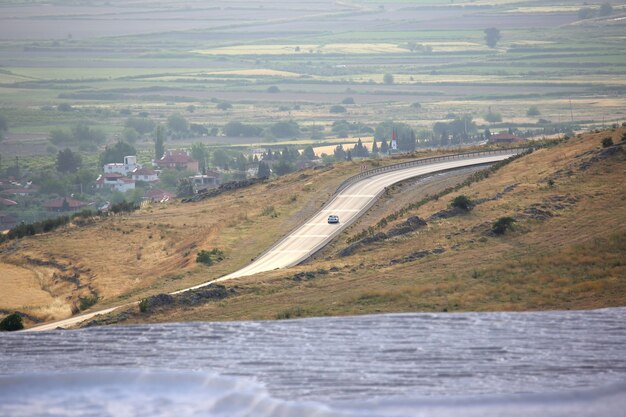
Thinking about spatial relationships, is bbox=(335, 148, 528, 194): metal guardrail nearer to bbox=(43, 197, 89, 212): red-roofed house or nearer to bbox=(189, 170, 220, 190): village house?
bbox=(189, 170, 220, 190): village house

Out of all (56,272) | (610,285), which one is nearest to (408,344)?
(610,285)

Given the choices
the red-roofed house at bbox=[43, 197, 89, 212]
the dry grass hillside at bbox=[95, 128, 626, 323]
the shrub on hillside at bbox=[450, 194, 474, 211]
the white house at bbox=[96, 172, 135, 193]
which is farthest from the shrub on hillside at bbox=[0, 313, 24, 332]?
the white house at bbox=[96, 172, 135, 193]

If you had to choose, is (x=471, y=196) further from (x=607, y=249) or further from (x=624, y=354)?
(x=624, y=354)

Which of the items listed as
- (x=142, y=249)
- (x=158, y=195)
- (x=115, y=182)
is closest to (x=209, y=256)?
(x=142, y=249)

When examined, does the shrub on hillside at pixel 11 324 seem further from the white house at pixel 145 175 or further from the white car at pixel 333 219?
the white house at pixel 145 175

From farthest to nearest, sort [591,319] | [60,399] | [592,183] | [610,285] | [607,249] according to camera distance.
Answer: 1. [592,183]
2. [607,249]
3. [610,285]
4. [591,319]
5. [60,399]

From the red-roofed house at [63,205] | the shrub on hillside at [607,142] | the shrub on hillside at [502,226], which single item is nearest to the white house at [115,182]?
the red-roofed house at [63,205]
